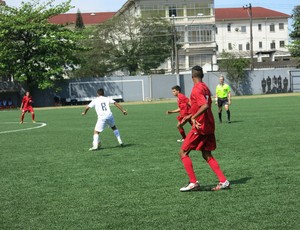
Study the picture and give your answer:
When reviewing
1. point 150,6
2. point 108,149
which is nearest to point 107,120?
point 108,149

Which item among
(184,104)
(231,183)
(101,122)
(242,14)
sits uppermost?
(242,14)

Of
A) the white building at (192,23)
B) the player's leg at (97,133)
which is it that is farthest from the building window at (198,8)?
the player's leg at (97,133)

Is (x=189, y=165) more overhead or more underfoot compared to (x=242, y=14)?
more underfoot

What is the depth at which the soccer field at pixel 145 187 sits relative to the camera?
6.82 m

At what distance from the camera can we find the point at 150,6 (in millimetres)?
86312

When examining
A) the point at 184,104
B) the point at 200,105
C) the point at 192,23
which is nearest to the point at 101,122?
the point at 184,104

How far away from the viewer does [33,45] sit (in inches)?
2298

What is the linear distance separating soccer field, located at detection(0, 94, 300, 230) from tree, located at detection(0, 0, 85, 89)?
4265 centimetres

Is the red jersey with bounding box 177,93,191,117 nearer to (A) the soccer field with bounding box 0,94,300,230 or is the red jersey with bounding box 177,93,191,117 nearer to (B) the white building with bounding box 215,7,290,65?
(A) the soccer field with bounding box 0,94,300,230

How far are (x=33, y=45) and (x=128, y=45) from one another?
20123mm

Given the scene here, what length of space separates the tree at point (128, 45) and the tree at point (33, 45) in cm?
1450

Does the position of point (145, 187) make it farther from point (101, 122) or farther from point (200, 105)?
point (101, 122)

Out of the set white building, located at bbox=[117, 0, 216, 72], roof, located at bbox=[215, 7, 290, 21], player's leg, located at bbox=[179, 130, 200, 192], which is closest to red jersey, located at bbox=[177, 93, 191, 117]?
player's leg, located at bbox=[179, 130, 200, 192]

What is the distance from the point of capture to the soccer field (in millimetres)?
6820
